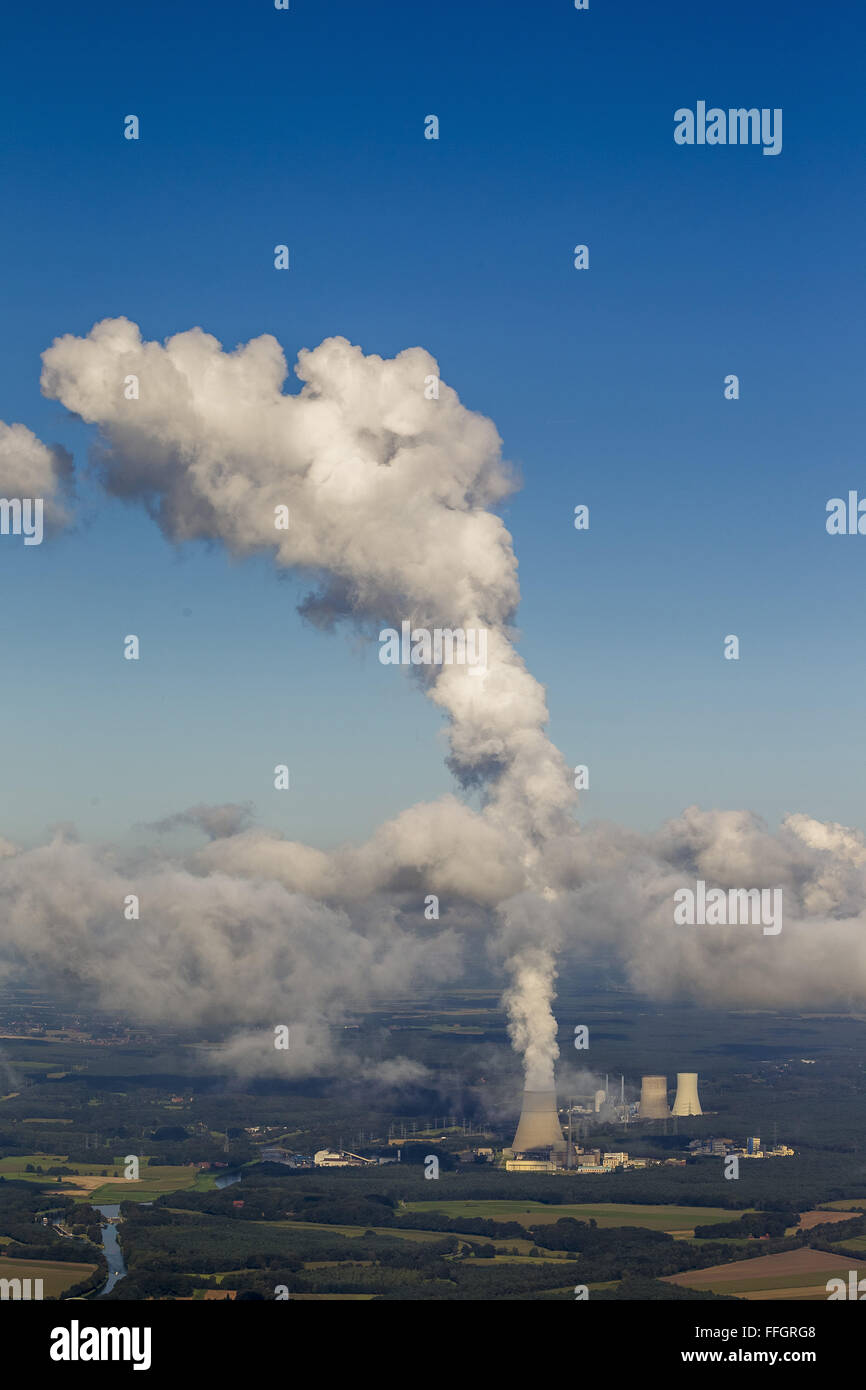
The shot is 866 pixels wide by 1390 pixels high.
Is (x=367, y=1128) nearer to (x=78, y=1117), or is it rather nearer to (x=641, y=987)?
(x=78, y=1117)

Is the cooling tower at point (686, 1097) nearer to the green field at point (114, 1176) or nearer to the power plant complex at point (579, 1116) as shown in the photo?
the power plant complex at point (579, 1116)

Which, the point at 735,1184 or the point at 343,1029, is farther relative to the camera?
the point at 343,1029

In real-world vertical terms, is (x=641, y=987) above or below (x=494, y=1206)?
above

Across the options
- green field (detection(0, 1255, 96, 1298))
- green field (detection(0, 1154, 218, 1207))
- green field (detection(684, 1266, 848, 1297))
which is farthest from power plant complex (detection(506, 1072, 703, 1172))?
green field (detection(0, 1255, 96, 1298))

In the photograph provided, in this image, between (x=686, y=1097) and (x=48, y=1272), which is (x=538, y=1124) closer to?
(x=686, y=1097)

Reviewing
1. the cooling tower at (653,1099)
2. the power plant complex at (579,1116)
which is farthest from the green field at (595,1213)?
the cooling tower at (653,1099)
